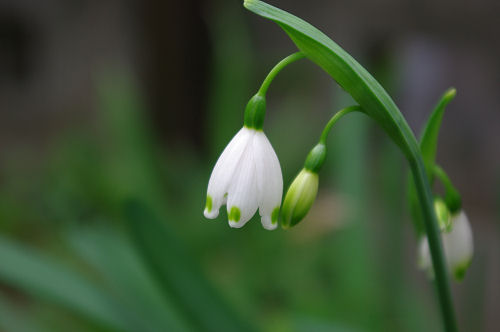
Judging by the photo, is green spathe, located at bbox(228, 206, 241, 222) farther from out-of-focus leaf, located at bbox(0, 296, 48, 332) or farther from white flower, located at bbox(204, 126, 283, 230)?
out-of-focus leaf, located at bbox(0, 296, 48, 332)

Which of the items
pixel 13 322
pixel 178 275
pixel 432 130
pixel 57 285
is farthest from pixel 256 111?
Answer: pixel 13 322

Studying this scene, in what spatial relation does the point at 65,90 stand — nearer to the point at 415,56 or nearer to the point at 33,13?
the point at 33,13

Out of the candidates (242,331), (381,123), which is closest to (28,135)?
(242,331)

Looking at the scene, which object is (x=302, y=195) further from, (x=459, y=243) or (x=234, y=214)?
(x=459, y=243)

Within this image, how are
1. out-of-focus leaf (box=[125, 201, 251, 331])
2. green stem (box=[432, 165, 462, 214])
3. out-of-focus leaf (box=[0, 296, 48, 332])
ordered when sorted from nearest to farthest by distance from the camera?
1. green stem (box=[432, 165, 462, 214])
2. out-of-focus leaf (box=[125, 201, 251, 331])
3. out-of-focus leaf (box=[0, 296, 48, 332])

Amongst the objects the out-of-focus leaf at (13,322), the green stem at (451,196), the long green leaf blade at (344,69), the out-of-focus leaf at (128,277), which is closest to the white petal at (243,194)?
the long green leaf blade at (344,69)

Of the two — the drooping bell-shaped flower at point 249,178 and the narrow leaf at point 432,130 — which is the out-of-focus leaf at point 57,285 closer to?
the drooping bell-shaped flower at point 249,178

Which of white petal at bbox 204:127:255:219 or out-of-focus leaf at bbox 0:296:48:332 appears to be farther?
out-of-focus leaf at bbox 0:296:48:332

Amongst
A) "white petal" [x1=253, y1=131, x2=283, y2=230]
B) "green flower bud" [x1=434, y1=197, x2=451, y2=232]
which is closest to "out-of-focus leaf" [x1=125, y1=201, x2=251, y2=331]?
"white petal" [x1=253, y1=131, x2=283, y2=230]
